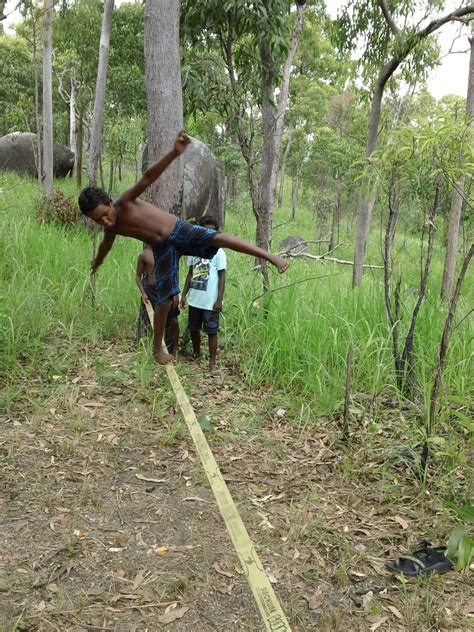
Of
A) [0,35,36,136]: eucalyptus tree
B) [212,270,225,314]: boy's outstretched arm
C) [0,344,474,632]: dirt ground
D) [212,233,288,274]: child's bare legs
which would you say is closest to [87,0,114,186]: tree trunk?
[212,270,225,314]: boy's outstretched arm

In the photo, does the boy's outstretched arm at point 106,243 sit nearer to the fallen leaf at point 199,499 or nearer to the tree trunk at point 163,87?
the fallen leaf at point 199,499

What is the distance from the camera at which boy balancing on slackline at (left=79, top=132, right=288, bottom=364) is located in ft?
8.79

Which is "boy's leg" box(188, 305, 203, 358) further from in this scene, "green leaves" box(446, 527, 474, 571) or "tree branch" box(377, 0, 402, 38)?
"tree branch" box(377, 0, 402, 38)

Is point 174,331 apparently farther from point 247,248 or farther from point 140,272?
point 247,248

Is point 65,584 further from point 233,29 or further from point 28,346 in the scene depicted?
point 233,29

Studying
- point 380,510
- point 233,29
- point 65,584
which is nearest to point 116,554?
point 65,584

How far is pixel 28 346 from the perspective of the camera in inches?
166

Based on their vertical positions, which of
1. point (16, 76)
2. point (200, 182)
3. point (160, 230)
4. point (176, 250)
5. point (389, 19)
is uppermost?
point (16, 76)

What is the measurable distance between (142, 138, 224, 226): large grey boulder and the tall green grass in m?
5.49

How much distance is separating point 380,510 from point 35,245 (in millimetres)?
4722

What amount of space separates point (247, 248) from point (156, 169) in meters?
0.61

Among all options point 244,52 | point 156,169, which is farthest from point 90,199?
point 244,52

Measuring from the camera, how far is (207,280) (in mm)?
4434

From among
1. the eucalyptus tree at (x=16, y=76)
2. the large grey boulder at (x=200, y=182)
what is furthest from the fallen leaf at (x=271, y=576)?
the eucalyptus tree at (x=16, y=76)
